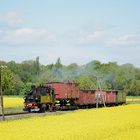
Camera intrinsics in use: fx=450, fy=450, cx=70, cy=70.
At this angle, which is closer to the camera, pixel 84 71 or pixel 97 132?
pixel 97 132

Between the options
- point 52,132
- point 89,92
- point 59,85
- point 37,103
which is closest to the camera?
Answer: point 52,132

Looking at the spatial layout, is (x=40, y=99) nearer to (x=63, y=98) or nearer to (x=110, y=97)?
(x=63, y=98)

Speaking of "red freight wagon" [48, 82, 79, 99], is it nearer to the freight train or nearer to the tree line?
the freight train

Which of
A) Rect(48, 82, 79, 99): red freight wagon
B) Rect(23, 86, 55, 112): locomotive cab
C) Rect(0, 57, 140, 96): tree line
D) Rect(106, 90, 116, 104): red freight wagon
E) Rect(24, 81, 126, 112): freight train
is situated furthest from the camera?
Rect(0, 57, 140, 96): tree line

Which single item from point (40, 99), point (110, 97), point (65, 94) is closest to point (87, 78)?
point (110, 97)

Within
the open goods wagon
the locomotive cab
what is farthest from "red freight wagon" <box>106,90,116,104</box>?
the locomotive cab

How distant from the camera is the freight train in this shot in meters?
56.5

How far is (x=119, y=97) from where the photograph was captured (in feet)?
276

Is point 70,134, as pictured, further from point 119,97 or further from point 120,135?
point 119,97

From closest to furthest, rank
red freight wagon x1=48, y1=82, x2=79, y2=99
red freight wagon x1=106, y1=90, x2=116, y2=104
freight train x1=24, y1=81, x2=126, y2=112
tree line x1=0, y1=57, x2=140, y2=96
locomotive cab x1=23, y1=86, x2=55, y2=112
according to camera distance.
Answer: locomotive cab x1=23, y1=86, x2=55, y2=112
freight train x1=24, y1=81, x2=126, y2=112
red freight wagon x1=48, y1=82, x2=79, y2=99
red freight wagon x1=106, y1=90, x2=116, y2=104
tree line x1=0, y1=57, x2=140, y2=96

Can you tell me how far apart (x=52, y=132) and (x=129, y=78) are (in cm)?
14857

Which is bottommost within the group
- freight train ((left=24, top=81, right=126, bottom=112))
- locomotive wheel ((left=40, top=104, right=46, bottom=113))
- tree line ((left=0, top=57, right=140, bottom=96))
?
locomotive wheel ((left=40, top=104, right=46, bottom=113))

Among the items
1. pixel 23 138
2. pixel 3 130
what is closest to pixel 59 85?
pixel 3 130

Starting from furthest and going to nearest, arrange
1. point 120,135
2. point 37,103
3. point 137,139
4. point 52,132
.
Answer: point 37,103 < point 52,132 < point 120,135 < point 137,139
